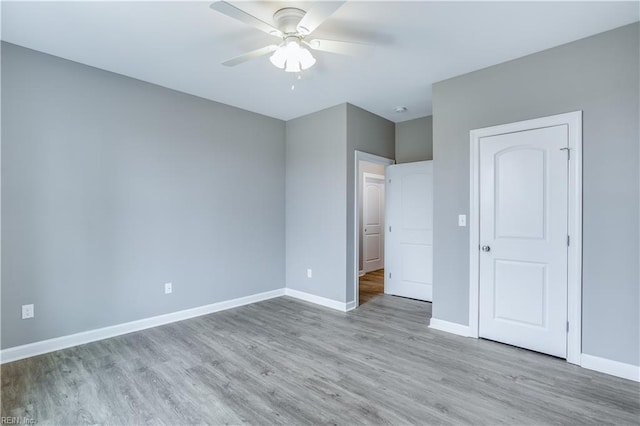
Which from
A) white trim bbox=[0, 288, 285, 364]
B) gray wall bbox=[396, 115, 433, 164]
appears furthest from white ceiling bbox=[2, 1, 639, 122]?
white trim bbox=[0, 288, 285, 364]

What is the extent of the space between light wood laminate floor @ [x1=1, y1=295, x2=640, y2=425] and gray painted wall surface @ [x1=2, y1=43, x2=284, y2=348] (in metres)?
0.53

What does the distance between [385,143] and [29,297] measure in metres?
4.57

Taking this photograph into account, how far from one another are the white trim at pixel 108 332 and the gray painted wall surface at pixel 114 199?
0.06 meters

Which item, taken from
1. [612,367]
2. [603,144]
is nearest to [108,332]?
[612,367]

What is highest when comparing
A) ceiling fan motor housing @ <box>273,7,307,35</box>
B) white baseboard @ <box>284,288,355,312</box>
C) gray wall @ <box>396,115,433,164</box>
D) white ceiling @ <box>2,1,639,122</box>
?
white ceiling @ <box>2,1,639,122</box>

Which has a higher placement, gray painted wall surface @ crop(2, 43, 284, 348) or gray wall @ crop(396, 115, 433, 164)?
gray wall @ crop(396, 115, 433, 164)

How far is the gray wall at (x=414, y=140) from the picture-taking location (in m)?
4.70

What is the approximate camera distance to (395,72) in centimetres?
324

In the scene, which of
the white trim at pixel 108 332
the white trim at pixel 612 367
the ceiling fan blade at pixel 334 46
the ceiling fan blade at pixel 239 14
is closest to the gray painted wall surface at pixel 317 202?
the white trim at pixel 108 332

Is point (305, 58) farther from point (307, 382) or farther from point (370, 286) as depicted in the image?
point (370, 286)

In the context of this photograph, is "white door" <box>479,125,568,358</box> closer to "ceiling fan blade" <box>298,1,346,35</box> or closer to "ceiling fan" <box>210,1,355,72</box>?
"ceiling fan" <box>210,1,355,72</box>

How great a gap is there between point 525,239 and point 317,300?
2676 mm

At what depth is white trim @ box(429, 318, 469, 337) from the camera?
3252 mm

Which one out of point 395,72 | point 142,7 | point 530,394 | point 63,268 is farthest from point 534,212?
point 63,268
